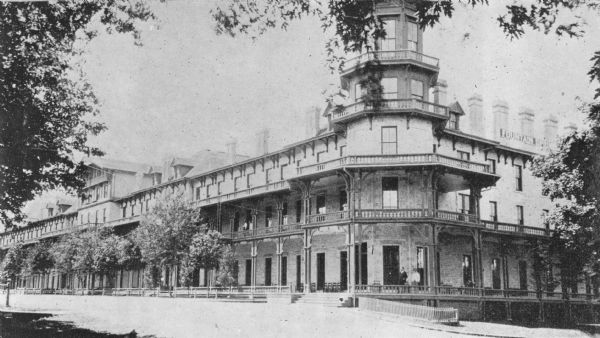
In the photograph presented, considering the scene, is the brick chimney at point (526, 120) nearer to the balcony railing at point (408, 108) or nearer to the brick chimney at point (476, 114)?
A: the brick chimney at point (476, 114)

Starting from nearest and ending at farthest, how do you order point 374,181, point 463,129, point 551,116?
point 374,181 → point 463,129 → point 551,116

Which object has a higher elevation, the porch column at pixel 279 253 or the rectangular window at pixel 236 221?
the rectangular window at pixel 236 221

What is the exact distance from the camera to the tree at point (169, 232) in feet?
126

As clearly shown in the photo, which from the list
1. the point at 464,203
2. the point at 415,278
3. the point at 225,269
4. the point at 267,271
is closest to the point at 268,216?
the point at 267,271

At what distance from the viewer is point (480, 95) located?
40.7m

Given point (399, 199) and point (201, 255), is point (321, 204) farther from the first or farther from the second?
point (201, 255)

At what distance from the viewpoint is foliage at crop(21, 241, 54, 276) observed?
6147 cm

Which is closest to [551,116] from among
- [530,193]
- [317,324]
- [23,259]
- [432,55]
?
[530,193]

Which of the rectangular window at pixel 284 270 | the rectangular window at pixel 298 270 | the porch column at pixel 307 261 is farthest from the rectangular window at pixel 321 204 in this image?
the rectangular window at pixel 284 270

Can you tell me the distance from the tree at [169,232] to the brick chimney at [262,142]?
8397mm

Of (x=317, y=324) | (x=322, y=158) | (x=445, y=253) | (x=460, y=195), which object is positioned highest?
(x=322, y=158)

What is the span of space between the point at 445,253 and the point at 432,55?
37.3 ft

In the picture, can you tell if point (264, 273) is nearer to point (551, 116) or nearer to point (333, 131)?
point (333, 131)

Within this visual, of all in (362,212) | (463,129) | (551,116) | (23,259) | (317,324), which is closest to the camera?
(317,324)
